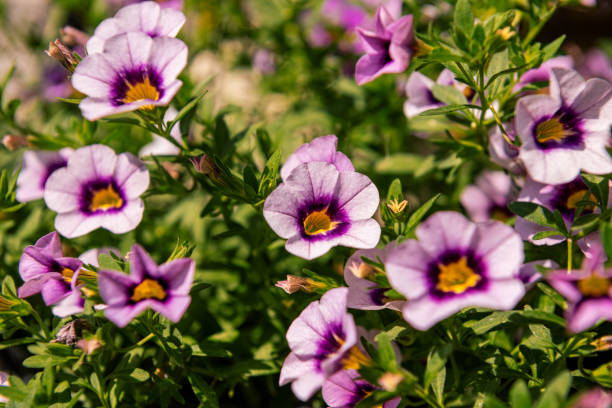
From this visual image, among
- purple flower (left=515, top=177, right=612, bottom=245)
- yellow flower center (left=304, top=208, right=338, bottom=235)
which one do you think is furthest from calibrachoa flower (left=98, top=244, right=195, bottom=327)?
purple flower (left=515, top=177, right=612, bottom=245)

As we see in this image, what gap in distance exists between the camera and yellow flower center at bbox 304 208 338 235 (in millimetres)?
1513

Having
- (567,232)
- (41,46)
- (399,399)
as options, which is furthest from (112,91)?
(41,46)

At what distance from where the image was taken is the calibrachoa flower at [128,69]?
1510mm

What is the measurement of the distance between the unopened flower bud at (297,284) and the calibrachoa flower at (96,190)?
1.64 feet

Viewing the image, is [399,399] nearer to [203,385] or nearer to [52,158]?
[203,385]

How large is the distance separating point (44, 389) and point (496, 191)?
1721 mm

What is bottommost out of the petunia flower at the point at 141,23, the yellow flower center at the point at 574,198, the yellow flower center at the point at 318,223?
the yellow flower center at the point at 574,198

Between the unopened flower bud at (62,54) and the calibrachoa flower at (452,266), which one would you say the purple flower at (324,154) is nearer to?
the calibrachoa flower at (452,266)

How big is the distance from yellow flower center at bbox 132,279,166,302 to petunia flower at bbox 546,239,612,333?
90cm

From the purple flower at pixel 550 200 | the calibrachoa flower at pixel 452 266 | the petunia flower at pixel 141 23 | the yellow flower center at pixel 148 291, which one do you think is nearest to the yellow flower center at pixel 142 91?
the petunia flower at pixel 141 23

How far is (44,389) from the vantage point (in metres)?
1.48

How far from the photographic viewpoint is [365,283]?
148 cm

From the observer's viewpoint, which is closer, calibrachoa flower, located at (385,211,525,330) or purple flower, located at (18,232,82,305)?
calibrachoa flower, located at (385,211,525,330)

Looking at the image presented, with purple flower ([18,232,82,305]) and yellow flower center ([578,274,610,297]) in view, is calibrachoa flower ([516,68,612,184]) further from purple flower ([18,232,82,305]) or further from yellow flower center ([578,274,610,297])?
purple flower ([18,232,82,305])
